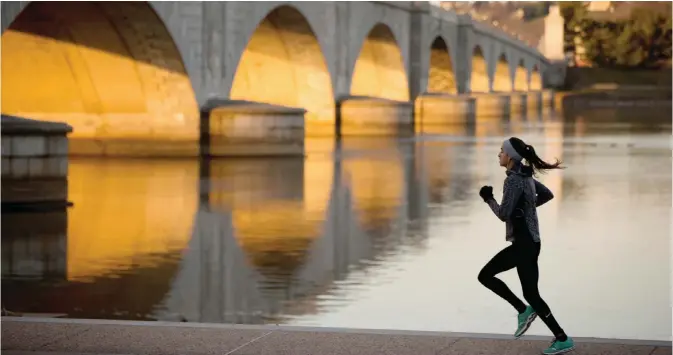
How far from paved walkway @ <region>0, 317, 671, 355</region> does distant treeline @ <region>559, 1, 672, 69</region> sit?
153462mm

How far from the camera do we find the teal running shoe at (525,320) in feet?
29.0

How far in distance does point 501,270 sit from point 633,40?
15836 centimetres

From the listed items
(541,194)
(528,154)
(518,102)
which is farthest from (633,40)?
(528,154)

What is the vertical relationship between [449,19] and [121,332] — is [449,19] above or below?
above

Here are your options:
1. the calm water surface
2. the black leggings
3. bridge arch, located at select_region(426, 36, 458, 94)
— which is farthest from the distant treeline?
the black leggings

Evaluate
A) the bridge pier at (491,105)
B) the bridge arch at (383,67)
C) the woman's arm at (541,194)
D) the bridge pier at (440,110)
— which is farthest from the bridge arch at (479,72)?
the woman's arm at (541,194)

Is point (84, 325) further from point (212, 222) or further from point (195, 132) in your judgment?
point (195, 132)

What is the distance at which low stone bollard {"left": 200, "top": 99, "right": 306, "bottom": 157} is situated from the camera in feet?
110

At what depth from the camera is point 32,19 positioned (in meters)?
32.8

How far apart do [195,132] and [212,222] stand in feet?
46.9

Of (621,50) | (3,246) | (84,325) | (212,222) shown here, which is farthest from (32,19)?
(621,50)

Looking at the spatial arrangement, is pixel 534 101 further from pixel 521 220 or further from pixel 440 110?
pixel 521 220

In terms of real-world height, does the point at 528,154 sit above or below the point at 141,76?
below

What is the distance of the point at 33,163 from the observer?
70.5 ft
